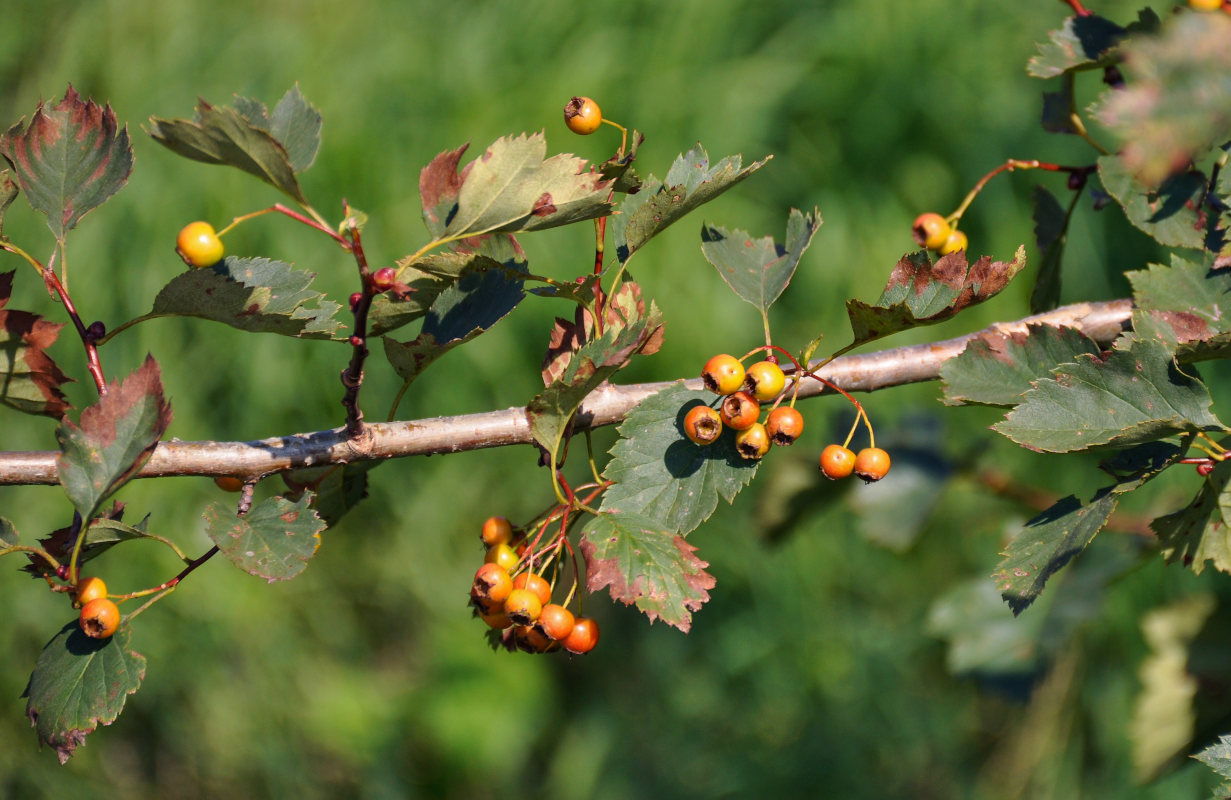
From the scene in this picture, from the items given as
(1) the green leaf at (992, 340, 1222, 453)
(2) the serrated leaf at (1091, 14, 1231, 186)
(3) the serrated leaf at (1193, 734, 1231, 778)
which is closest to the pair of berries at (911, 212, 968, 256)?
(1) the green leaf at (992, 340, 1222, 453)

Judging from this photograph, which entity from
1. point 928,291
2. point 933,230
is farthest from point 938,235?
point 928,291

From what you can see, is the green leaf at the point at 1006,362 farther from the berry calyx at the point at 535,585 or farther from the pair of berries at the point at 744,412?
the berry calyx at the point at 535,585

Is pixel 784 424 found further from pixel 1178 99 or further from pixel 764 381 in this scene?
pixel 1178 99

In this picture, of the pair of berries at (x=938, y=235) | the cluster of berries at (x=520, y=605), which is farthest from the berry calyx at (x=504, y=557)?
the pair of berries at (x=938, y=235)

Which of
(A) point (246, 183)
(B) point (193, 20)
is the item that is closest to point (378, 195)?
(A) point (246, 183)

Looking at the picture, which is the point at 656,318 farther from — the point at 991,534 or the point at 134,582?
the point at 134,582
